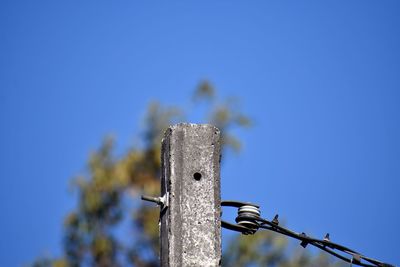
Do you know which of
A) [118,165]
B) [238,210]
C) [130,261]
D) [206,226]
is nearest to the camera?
[206,226]

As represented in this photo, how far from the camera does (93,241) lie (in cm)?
1457

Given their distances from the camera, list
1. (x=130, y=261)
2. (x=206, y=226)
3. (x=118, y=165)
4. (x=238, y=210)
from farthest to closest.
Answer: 1. (x=118, y=165)
2. (x=130, y=261)
3. (x=238, y=210)
4. (x=206, y=226)

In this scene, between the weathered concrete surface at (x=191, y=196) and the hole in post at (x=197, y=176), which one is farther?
the hole in post at (x=197, y=176)

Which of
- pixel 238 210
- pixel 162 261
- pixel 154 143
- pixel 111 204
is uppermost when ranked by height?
pixel 154 143

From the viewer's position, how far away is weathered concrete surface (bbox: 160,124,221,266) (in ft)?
16.3

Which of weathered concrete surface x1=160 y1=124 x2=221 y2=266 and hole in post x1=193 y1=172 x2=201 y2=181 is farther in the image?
hole in post x1=193 y1=172 x2=201 y2=181

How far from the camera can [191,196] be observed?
5086mm

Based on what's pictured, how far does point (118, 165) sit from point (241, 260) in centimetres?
282

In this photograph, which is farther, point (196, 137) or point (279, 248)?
point (279, 248)

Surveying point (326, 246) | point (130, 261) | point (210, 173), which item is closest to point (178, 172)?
point (210, 173)

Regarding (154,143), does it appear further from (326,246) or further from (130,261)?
(326,246)

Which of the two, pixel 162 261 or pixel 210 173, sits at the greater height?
pixel 210 173

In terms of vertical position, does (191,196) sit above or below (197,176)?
below

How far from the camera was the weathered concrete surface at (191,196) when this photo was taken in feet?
16.3
